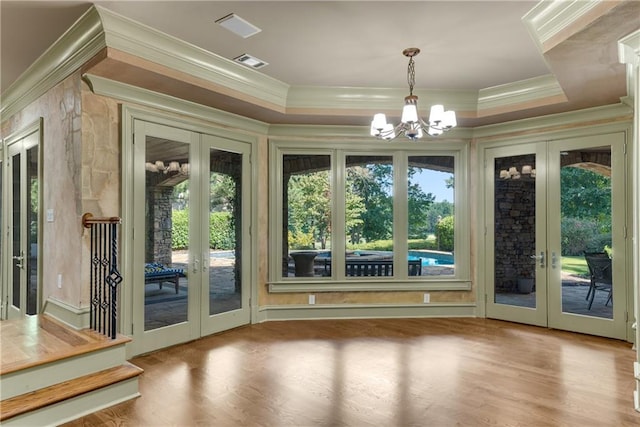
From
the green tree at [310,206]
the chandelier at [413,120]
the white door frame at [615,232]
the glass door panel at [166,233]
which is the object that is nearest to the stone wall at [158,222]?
the glass door panel at [166,233]

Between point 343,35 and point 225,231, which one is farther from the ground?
point 343,35

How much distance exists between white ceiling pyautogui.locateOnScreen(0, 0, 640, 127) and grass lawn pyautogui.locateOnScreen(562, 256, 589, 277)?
73.2 inches

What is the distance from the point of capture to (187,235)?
4402 millimetres

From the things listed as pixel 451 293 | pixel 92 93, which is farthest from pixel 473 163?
pixel 92 93

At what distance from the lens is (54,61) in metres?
3.80

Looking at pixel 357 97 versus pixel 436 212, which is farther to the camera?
pixel 436 212

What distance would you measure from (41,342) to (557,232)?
563 centimetres

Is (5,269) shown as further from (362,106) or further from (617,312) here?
(617,312)

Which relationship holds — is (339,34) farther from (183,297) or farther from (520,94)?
(183,297)

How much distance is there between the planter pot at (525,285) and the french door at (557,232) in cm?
1

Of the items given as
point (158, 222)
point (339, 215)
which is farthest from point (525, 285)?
point (158, 222)

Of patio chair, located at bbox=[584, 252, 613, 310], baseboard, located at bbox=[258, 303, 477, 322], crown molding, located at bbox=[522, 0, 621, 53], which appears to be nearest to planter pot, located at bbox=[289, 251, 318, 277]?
baseboard, located at bbox=[258, 303, 477, 322]

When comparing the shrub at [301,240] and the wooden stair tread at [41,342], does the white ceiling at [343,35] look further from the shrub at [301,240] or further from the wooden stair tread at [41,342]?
the wooden stair tread at [41,342]

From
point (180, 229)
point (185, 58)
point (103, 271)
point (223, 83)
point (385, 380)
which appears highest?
point (185, 58)
